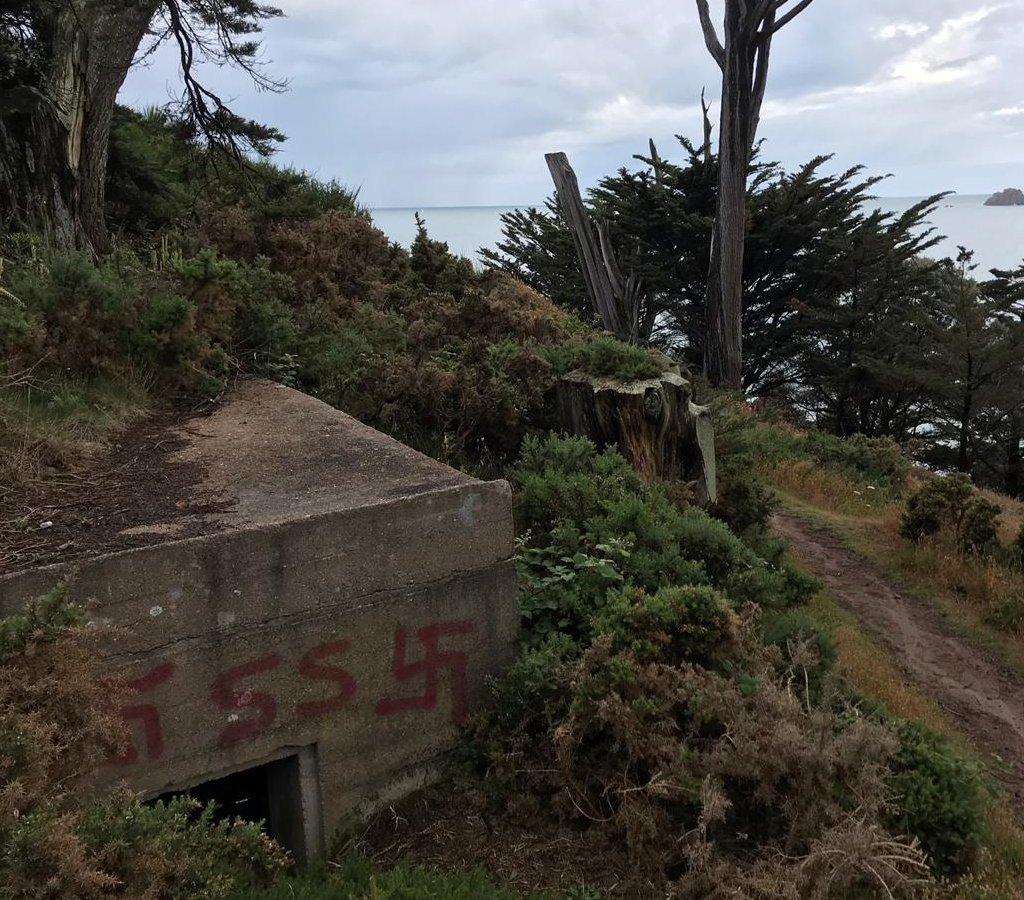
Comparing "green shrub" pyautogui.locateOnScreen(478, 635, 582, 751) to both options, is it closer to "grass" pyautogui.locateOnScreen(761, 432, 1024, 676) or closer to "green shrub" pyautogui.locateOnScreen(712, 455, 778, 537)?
"green shrub" pyautogui.locateOnScreen(712, 455, 778, 537)

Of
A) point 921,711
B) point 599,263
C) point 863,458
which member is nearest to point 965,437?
point 863,458

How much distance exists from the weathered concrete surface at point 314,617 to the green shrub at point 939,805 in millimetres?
1872

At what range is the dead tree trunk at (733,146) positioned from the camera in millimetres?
15031

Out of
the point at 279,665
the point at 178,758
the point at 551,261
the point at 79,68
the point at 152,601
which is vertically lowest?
the point at 178,758

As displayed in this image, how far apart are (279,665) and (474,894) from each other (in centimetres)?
119

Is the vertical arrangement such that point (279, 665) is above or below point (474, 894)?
above

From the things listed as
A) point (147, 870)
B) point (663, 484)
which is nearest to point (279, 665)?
point (147, 870)

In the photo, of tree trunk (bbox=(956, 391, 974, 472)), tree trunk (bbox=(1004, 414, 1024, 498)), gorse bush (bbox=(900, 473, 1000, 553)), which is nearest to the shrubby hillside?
gorse bush (bbox=(900, 473, 1000, 553))

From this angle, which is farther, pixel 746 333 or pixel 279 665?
pixel 746 333

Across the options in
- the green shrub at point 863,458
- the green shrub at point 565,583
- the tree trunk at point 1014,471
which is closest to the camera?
the green shrub at point 565,583

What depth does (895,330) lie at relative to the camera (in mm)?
17922

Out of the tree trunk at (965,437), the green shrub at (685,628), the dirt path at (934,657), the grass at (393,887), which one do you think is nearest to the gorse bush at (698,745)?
the green shrub at (685,628)

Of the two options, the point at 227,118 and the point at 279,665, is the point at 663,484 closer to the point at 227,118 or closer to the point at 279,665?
the point at 279,665

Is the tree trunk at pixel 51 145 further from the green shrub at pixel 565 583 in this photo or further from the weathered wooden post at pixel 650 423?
the green shrub at pixel 565 583
